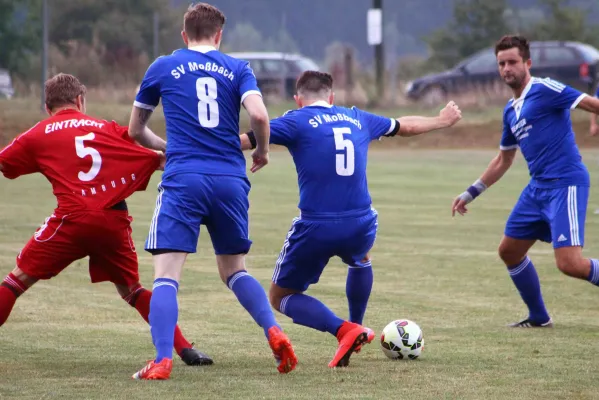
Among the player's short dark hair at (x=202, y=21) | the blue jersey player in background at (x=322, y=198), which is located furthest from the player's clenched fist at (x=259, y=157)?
the player's short dark hair at (x=202, y=21)

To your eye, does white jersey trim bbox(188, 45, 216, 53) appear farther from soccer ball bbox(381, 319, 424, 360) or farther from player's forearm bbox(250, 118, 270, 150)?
soccer ball bbox(381, 319, 424, 360)

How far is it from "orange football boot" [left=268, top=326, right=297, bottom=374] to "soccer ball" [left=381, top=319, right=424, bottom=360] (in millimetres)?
931

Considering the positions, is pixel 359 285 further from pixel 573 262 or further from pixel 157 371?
pixel 157 371

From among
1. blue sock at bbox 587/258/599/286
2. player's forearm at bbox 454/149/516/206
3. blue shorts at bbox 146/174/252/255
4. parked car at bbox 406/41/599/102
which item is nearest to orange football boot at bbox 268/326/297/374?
blue shorts at bbox 146/174/252/255

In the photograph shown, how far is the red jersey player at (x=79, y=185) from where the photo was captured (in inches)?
278

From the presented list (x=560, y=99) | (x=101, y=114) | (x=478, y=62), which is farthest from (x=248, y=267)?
(x=478, y=62)

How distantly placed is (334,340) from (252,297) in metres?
1.53

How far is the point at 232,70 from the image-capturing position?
6832 mm

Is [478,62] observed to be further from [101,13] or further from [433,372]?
[433,372]

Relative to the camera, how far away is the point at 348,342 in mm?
7035

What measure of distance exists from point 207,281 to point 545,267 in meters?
3.45

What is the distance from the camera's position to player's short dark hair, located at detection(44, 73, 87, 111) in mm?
7289

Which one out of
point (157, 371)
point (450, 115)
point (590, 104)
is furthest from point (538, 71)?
point (157, 371)

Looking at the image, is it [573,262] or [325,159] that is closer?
[325,159]
